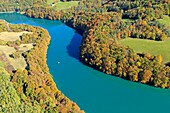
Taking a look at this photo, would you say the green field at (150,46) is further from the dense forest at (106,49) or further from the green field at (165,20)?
the green field at (165,20)

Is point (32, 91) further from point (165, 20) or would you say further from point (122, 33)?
point (165, 20)

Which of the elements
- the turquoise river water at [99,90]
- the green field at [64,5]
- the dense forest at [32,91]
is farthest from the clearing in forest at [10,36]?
the green field at [64,5]

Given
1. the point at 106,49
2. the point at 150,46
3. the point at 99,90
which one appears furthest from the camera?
the point at 150,46

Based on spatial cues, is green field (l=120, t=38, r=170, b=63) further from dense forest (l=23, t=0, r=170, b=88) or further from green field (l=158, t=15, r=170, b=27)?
green field (l=158, t=15, r=170, b=27)

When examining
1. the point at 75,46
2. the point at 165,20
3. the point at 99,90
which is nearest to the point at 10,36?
the point at 75,46

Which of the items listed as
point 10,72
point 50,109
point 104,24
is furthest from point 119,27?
point 50,109

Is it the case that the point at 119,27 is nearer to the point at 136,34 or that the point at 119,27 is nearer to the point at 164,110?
the point at 136,34

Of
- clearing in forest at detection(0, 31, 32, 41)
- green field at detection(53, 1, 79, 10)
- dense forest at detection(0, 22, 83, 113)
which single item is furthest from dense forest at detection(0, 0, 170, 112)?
green field at detection(53, 1, 79, 10)

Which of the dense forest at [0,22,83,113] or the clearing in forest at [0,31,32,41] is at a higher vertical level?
the clearing in forest at [0,31,32,41]
